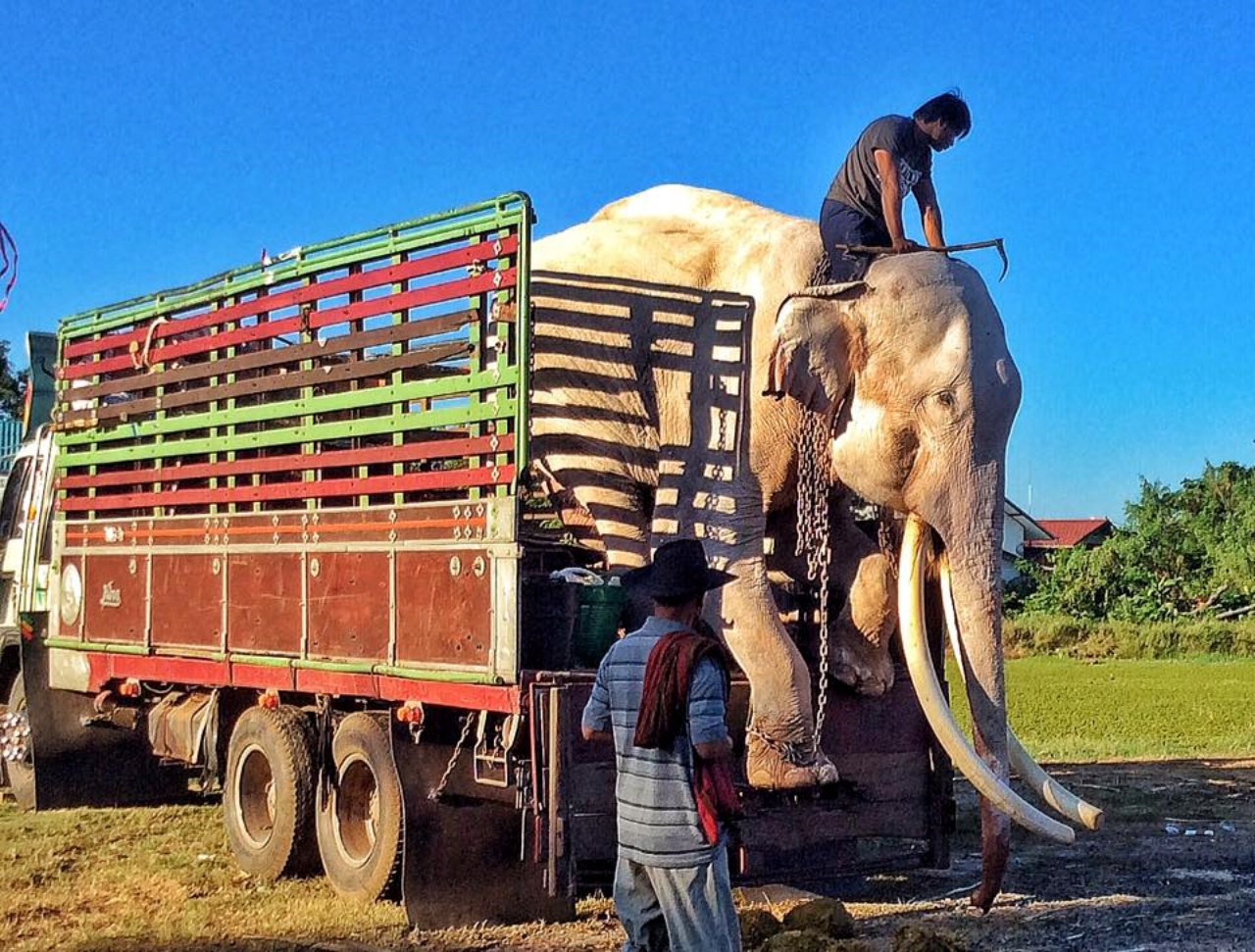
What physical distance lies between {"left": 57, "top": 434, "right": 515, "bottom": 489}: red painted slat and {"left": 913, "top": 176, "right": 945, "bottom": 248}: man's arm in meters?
2.49

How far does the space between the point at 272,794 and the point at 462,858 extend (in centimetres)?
212

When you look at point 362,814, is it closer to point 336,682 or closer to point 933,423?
point 336,682

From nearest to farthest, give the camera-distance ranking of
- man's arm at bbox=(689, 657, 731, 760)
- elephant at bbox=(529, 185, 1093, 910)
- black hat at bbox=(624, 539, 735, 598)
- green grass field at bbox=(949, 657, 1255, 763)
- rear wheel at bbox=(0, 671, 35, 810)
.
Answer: man's arm at bbox=(689, 657, 731, 760), black hat at bbox=(624, 539, 735, 598), elephant at bbox=(529, 185, 1093, 910), rear wheel at bbox=(0, 671, 35, 810), green grass field at bbox=(949, 657, 1255, 763)

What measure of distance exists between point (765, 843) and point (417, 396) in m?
2.72

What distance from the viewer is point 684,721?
4.97 m

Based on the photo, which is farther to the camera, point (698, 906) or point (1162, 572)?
point (1162, 572)

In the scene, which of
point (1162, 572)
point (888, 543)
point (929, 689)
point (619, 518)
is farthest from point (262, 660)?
point (1162, 572)

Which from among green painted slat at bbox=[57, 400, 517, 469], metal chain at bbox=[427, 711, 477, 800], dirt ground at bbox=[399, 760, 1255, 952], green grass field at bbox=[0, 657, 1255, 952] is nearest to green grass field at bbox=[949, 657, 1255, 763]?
green grass field at bbox=[0, 657, 1255, 952]

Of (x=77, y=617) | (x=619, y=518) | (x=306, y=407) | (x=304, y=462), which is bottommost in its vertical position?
(x=77, y=617)

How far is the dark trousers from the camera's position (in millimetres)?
7820

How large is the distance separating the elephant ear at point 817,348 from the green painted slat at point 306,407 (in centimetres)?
128

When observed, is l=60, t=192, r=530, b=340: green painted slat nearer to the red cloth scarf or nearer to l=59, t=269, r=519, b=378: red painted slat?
l=59, t=269, r=519, b=378: red painted slat

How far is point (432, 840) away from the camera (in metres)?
7.78

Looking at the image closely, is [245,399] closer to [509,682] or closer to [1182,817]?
[509,682]
